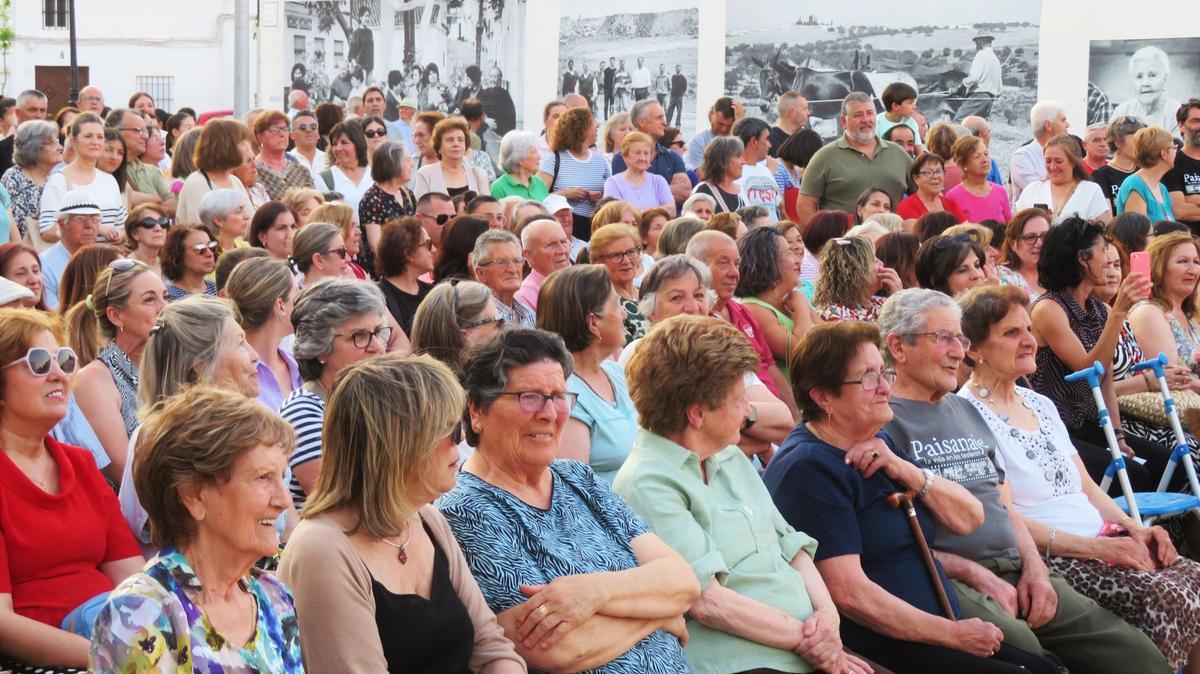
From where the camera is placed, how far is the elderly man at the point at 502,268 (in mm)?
6434

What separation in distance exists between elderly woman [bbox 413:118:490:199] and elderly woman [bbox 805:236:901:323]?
150 inches

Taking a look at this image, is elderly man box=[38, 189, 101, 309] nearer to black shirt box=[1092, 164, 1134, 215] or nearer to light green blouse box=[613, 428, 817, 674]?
light green blouse box=[613, 428, 817, 674]

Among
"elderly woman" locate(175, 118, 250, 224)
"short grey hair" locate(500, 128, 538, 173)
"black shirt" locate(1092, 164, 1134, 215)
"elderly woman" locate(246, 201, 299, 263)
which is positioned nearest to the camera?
"elderly woman" locate(246, 201, 299, 263)

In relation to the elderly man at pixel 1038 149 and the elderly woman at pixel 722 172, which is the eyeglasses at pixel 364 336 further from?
the elderly man at pixel 1038 149

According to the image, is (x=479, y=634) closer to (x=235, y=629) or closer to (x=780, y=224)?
(x=235, y=629)

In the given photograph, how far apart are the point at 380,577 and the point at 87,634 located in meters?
0.89

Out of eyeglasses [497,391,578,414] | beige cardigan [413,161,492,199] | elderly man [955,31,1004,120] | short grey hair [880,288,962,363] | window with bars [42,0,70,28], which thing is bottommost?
eyeglasses [497,391,578,414]

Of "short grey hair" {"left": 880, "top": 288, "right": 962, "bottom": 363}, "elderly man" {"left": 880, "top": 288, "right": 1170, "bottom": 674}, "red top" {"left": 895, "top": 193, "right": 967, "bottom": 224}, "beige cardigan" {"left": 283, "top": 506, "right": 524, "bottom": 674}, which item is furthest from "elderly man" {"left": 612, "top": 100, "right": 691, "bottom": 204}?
"beige cardigan" {"left": 283, "top": 506, "right": 524, "bottom": 674}

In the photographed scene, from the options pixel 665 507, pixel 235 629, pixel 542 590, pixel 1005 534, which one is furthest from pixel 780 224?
pixel 235 629

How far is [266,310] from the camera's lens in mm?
5168

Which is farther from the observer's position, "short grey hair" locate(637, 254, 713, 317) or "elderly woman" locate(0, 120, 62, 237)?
"elderly woman" locate(0, 120, 62, 237)

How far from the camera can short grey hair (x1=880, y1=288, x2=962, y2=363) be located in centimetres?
486

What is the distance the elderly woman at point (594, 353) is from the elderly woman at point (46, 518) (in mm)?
1430

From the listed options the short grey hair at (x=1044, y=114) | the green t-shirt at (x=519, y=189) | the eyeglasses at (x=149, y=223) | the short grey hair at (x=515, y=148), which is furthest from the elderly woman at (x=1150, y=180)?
the eyeglasses at (x=149, y=223)
